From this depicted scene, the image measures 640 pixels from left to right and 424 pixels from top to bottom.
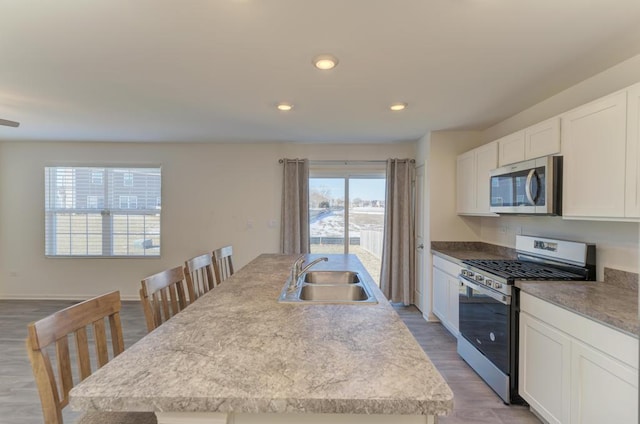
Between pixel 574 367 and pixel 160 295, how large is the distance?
2.35 meters

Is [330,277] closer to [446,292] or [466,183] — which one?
[446,292]

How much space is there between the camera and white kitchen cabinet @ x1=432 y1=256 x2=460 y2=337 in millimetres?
3126

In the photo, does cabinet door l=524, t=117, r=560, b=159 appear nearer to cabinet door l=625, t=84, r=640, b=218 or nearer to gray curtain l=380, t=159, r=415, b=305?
cabinet door l=625, t=84, r=640, b=218

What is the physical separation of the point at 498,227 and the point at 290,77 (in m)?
2.83

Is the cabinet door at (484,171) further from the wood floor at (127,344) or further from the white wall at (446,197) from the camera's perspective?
the wood floor at (127,344)

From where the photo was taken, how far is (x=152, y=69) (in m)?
2.15

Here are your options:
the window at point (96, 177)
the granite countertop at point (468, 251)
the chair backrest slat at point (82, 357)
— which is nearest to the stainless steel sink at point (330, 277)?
the granite countertop at point (468, 251)

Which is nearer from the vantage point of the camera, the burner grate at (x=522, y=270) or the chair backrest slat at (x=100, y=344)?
the chair backrest slat at (x=100, y=344)

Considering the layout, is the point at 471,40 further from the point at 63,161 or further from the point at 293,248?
the point at 63,161

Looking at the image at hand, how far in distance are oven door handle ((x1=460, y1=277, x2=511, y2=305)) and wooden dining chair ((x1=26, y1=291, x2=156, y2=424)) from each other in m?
2.23

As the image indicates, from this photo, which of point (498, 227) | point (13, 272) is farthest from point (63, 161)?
point (498, 227)

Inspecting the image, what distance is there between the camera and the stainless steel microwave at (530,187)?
2207mm

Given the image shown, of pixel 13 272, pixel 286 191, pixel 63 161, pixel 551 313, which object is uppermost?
pixel 63 161

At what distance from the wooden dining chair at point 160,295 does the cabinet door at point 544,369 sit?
2.21 meters
